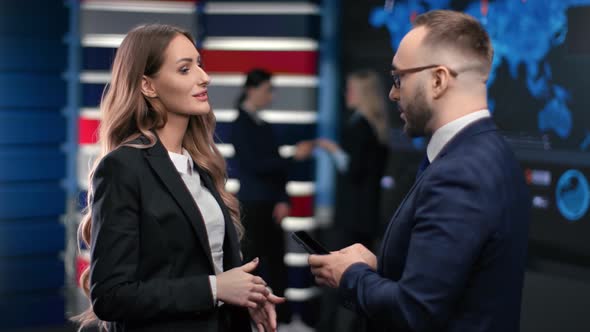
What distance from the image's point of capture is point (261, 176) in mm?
4949

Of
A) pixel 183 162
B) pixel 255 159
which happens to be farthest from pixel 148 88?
pixel 255 159

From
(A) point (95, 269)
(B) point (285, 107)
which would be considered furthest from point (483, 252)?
(B) point (285, 107)

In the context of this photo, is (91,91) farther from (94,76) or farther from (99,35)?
(99,35)

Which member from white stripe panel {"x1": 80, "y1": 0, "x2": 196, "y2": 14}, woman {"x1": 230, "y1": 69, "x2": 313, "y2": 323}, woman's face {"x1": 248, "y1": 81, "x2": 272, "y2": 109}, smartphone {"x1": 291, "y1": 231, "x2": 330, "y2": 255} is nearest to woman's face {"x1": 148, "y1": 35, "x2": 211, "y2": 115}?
smartphone {"x1": 291, "y1": 231, "x2": 330, "y2": 255}

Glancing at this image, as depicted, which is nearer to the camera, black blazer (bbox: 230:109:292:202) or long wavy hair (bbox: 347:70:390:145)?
black blazer (bbox: 230:109:292:202)

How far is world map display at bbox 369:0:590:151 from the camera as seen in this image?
437 cm

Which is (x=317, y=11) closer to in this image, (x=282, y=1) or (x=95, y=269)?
(x=282, y=1)

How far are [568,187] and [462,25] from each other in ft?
9.58

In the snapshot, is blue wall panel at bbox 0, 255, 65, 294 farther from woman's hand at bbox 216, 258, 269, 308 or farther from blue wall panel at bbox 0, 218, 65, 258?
woman's hand at bbox 216, 258, 269, 308

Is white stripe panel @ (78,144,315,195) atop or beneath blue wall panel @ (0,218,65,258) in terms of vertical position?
atop

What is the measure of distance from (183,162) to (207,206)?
15 centimetres

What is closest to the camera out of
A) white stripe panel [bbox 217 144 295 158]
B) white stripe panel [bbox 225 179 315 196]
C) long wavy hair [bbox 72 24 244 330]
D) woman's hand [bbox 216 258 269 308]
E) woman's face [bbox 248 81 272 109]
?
woman's hand [bbox 216 258 269 308]

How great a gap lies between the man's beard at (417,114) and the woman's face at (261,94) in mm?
3154

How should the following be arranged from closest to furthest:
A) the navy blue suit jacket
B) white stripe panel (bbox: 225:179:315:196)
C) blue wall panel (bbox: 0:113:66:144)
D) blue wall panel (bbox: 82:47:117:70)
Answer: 1. the navy blue suit jacket
2. blue wall panel (bbox: 82:47:117:70)
3. white stripe panel (bbox: 225:179:315:196)
4. blue wall panel (bbox: 0:113:66:144)
